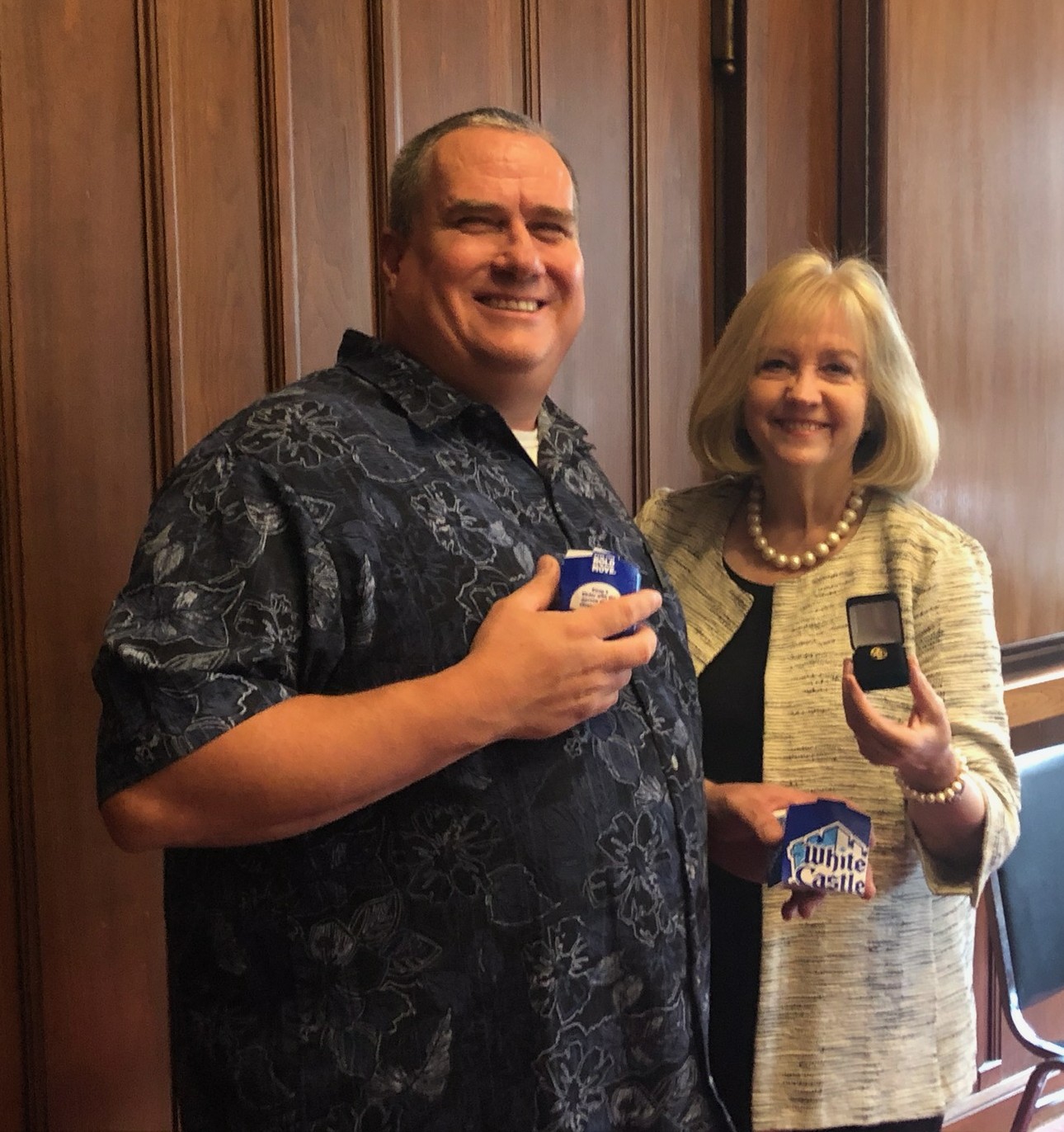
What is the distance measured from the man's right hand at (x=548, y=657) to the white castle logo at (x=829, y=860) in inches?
13.6

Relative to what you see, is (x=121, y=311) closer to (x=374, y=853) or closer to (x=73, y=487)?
(x=73, y=487)

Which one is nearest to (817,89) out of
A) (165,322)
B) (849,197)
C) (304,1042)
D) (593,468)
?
(849,197)

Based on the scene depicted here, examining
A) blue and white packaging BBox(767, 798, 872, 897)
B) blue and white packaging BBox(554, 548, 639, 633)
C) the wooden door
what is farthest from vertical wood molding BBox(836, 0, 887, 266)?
blue and white packaging BBox(554, 548, 639, 633)

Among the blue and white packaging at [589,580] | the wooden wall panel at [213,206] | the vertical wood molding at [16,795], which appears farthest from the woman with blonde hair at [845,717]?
the vertical wood molding at [16,795]

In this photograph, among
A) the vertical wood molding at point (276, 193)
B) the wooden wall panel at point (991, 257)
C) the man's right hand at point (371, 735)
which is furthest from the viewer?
the wooden wall panel at point (991, 257)

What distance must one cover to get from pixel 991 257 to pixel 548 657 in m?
1.60

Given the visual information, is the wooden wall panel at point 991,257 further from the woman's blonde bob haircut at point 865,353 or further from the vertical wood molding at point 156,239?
the vertical wood molding at point 156,239

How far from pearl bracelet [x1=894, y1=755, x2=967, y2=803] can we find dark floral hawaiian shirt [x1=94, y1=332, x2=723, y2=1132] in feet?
1.19

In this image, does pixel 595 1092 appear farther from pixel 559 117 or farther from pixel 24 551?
pixel 559 117

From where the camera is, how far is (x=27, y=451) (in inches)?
45.2

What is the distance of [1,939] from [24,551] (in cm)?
41

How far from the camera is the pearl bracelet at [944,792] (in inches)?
46.0

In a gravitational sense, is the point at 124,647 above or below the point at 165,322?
below

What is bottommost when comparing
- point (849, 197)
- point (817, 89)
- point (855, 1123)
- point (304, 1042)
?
point (855, 1123)
